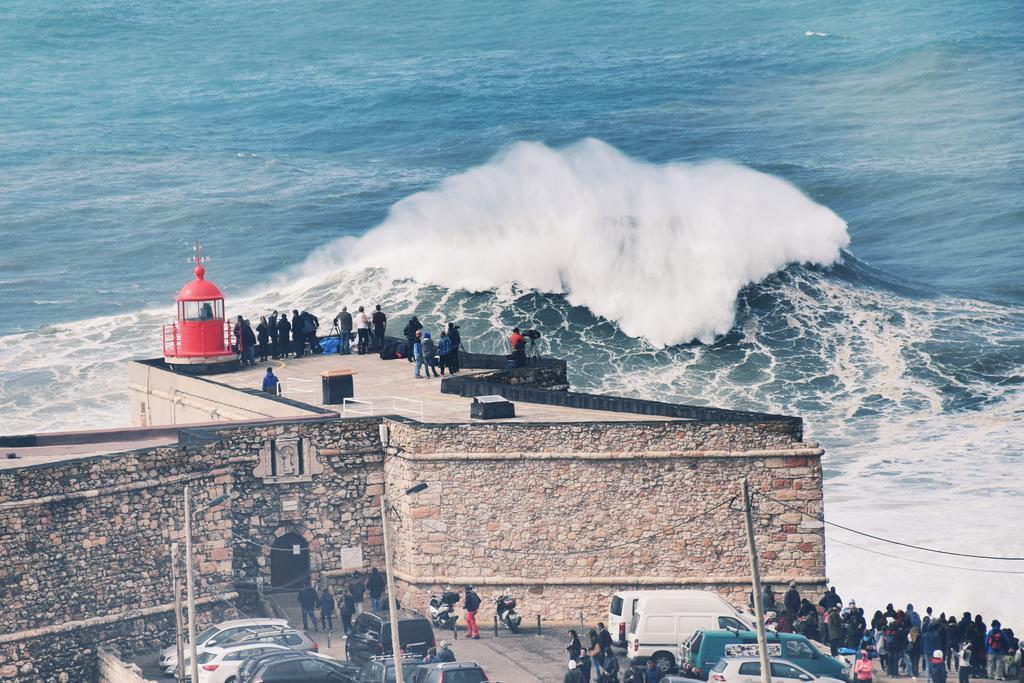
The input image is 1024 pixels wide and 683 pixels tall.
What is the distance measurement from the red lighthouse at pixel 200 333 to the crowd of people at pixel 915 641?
1395 centimetres

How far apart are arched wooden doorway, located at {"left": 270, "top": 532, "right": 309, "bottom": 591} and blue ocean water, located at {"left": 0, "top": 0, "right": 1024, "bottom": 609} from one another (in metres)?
10.2

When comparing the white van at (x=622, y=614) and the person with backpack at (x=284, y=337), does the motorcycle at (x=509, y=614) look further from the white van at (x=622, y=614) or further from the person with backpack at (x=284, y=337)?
the person with backpack at (x=284, y=337)

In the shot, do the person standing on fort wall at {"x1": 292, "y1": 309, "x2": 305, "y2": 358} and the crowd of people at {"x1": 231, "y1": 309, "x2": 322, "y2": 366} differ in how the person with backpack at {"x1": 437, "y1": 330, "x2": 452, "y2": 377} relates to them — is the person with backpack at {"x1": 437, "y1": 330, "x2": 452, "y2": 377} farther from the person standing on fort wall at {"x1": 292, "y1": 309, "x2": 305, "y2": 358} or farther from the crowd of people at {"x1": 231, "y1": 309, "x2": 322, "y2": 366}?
the person standing on fort wall at {"x1": 292, "y1": 309, "x2": 305, "y2": 358}

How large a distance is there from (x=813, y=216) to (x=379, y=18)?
5819 cm

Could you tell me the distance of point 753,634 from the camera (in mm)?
25828

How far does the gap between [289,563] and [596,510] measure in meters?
5.17

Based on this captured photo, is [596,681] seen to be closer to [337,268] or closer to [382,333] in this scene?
[382,333]

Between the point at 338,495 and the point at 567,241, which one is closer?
the point at 338,495

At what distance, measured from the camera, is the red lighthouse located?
36.9 meters

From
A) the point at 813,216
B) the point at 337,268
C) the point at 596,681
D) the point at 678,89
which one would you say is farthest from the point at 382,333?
the point at 678,89

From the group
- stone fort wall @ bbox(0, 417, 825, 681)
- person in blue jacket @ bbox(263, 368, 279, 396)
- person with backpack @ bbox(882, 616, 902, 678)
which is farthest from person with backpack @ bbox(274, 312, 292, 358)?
person with backpack @ bbox(882, 616, 902, 678)

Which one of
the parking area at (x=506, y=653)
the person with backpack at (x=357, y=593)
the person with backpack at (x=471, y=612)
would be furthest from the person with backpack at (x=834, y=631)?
the person with backpack at (x=357, y=593)

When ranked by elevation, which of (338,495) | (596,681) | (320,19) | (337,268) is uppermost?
(320,19)

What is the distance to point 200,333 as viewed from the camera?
121ft
